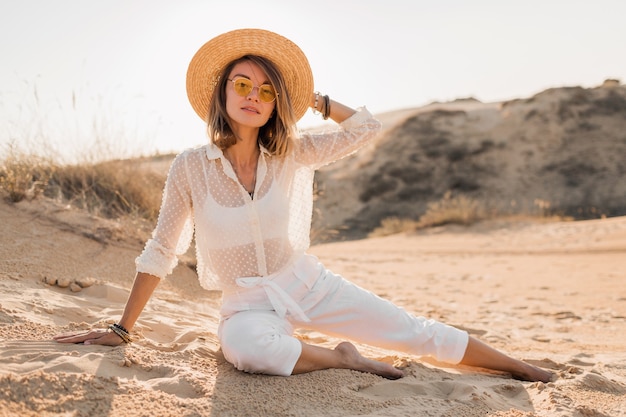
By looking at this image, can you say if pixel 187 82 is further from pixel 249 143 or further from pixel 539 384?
pixel 539 384

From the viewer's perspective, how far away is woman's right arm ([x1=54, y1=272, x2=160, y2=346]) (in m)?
2.77

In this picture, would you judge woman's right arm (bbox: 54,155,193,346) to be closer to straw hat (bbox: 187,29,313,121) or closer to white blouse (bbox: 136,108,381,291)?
white blouse (bbox: 136,108,381,291)

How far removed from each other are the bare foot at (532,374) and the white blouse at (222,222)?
4.10ft

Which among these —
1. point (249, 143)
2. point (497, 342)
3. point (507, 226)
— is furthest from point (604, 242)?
point (249, 143)

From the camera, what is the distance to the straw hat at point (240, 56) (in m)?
3.04

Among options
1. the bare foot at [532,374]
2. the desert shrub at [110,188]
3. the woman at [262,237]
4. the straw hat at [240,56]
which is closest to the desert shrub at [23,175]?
the desert shrub at [110,188]

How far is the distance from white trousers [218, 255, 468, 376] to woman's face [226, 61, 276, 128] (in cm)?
72

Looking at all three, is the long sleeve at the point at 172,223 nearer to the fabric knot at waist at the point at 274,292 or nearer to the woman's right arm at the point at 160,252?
the woman's right arm at the point at 160,252

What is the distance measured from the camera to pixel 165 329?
3459 millimetres

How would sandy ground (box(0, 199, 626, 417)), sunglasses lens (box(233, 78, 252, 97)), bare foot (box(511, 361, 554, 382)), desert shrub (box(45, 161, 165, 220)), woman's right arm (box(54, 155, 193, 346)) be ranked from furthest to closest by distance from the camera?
1. desert shrub (box(45, 161, 165, 220))
2. bare foot (box(511, 361, 554, 382))
3. sunglasses lens (box(233, 78, 252, 97))
4. woman's right arm (box(54, 155, 193, 346))
5. sandy ground (box(0, 199, 626, 417))

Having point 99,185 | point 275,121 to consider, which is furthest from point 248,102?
point 99,185

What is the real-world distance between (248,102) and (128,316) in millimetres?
1142

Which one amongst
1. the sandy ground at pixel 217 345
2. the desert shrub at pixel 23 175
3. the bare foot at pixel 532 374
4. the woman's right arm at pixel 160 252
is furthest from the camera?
the desert shrub at pixel 23 175

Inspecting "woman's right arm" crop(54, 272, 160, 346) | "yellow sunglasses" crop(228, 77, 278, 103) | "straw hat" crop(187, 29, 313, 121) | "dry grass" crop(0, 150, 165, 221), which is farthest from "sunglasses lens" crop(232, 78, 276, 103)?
"dry grass" crop(0, 150, 165, 221)
